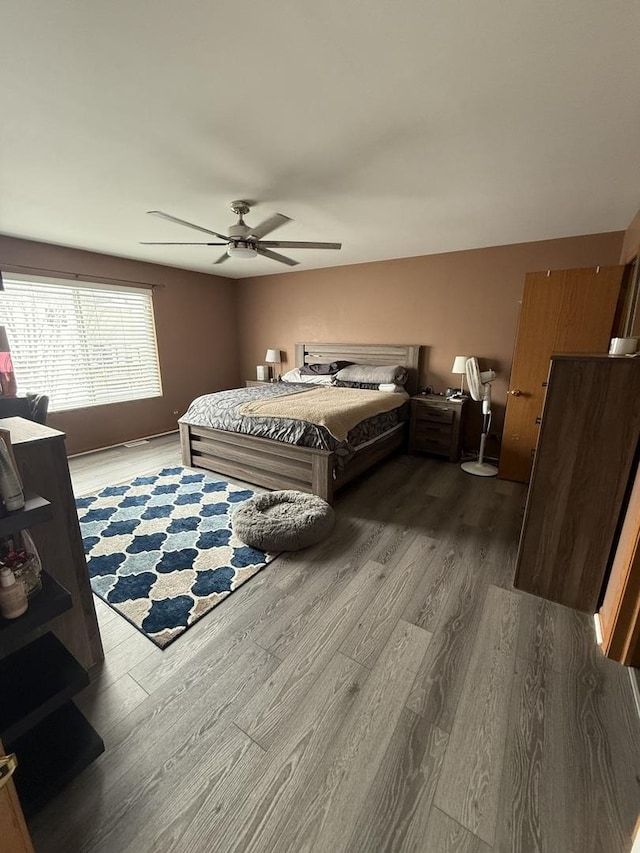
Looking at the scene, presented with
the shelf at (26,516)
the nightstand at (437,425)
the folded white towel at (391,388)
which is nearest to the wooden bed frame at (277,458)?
the nightstand at (437,425)

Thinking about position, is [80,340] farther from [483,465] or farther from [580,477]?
[580,477]

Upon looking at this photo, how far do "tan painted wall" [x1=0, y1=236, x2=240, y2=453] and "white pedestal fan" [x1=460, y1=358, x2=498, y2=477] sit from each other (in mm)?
4022

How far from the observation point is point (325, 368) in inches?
194

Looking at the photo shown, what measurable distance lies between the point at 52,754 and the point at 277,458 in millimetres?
2227

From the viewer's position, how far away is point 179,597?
6.37 ft

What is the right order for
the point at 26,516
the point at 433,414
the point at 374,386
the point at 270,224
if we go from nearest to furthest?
the point at 26,516 → the point at 270,224 → the point at 433,414 → the point at 374,386

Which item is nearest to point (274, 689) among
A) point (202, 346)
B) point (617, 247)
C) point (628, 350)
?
point (628, 350)

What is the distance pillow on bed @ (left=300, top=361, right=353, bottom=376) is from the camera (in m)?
4.87

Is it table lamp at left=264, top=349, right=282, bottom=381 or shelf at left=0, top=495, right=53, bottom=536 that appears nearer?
shelf at left=0, top=495, right=53, bottom=536

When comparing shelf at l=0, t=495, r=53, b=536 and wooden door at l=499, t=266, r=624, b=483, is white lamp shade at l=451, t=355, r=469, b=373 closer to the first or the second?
wooden door at l=499, t=266, r=624, b=483

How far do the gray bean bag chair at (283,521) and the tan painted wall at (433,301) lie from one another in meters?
2.51

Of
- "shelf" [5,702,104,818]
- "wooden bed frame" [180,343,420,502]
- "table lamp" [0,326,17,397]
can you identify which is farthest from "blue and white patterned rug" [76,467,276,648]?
"table lamp" [0,326,17,397]

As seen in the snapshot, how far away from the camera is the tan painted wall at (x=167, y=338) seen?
13.0 feet

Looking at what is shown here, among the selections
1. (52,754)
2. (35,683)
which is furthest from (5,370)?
(52,754)
